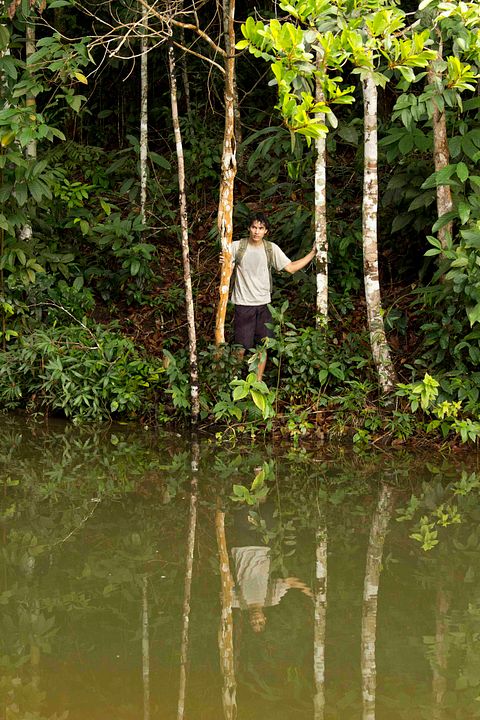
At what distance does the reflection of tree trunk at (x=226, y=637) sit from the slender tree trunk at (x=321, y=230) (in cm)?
303

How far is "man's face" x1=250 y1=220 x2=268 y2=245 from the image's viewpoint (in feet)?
24.8

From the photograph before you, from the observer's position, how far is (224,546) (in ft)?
17.1

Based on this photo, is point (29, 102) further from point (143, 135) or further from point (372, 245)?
point (372, 245)

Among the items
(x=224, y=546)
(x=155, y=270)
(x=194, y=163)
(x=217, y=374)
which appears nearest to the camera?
(x=224, y=546)

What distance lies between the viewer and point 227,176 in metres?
7.37

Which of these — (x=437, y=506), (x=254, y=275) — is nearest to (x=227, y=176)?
(x=254, y=275)

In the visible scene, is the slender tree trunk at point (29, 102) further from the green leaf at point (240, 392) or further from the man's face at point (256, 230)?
the green leaf at point (240, 392)

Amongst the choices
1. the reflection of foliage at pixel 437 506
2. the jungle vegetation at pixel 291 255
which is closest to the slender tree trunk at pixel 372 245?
the jungle vegetation at pixel 291 255

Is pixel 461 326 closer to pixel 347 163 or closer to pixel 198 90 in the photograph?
pixel 347 163

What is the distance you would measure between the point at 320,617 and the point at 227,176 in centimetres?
405

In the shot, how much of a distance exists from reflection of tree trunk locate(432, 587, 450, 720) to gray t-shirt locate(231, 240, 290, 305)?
3.66 metres

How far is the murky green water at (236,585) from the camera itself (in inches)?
142

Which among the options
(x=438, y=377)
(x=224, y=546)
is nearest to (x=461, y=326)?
(x=438, y=377)

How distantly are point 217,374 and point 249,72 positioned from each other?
5.56 meters
